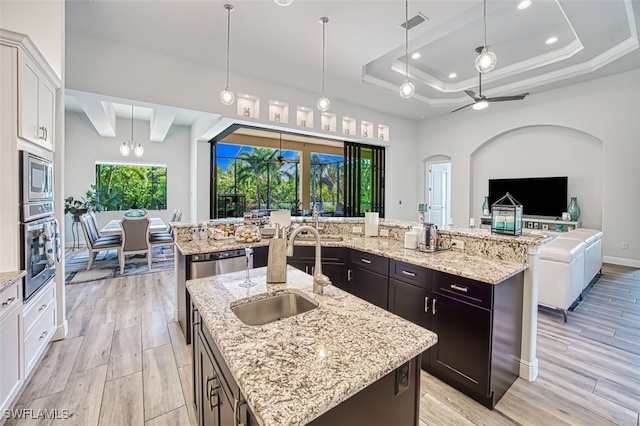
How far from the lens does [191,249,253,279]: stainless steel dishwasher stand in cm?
265

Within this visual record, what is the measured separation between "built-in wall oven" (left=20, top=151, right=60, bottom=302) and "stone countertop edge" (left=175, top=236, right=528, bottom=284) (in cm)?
100

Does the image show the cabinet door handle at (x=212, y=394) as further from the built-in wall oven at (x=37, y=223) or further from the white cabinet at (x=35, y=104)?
the white cabinet at (x=35, y=104)

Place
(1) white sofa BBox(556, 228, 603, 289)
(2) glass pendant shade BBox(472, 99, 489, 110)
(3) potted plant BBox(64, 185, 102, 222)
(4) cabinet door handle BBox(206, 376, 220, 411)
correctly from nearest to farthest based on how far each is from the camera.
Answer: (4) cabinet door handle BBox(206, 376, 220, 411)
(1) white sofa BBox(556, 228, 603, 289)
(2) glass pendant shade BBox(472, 99, 489, 110)
(3) potted plant BBox(64, 185, 102, 222)

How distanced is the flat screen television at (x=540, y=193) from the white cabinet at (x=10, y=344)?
7526mm

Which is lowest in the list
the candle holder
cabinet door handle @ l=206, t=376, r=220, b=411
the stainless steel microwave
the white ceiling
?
cabinet door handle @ l=206, t=376, r=220, b=411

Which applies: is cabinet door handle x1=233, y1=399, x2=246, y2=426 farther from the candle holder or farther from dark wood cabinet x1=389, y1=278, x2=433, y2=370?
the candle holder

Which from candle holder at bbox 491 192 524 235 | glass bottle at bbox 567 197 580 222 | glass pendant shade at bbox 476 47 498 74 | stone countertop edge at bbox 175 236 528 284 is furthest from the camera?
glass bottle at bbox 567 197 580 222

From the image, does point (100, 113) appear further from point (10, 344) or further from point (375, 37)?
point (375, 37)

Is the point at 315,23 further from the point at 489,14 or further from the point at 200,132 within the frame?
the point at 200,132

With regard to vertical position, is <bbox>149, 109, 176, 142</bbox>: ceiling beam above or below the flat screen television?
above

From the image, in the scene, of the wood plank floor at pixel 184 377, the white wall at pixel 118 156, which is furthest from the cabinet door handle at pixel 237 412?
the white wall at pixel 118 156

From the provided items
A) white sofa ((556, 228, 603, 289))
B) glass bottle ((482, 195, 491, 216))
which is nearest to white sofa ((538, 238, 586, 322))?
white sofa ((556, 228, 603, 289))

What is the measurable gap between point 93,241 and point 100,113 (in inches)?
97.6

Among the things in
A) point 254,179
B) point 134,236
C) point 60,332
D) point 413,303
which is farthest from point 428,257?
point 254,179
